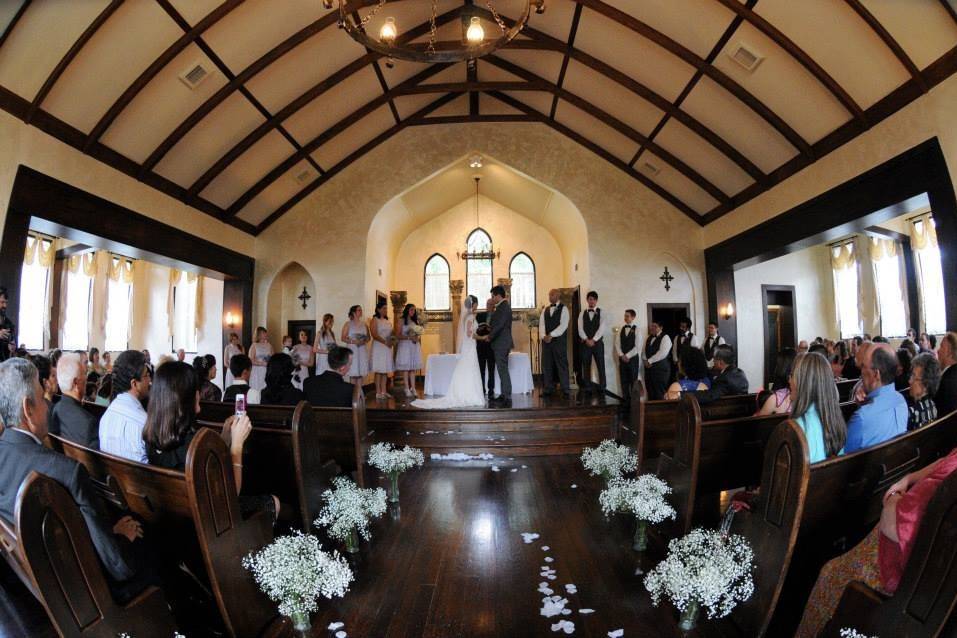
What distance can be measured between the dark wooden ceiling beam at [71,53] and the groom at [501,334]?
500 cm

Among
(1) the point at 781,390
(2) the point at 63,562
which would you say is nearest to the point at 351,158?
(1) the point at 781,390

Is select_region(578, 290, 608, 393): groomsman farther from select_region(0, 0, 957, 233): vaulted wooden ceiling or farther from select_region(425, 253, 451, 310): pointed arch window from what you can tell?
select_region(425, 253, 451, 310): pointed arch window

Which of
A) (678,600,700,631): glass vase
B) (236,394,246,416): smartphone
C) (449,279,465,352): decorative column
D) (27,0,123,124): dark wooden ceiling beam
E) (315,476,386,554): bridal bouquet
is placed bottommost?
(678,600,700,631): glass vase

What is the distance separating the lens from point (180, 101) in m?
6.43

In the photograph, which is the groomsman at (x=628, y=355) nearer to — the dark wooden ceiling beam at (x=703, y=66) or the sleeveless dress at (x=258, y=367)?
the dark wooden ceiling beam at (x=703, y=66)

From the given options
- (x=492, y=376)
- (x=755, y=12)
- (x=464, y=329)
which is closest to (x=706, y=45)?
(x=755, y=12)

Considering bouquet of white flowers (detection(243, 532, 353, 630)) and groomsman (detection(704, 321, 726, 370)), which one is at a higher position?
groomsman (detection(704, 321, 726, 370))

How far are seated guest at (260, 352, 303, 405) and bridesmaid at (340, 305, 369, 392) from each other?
13.1ft

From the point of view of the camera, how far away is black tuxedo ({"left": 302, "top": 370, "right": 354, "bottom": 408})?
13.0 feet

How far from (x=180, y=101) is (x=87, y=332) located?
6.48m

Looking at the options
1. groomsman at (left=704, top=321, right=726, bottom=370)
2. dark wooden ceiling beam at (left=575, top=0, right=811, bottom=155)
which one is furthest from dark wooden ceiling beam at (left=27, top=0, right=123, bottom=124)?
groomsman at (left=704, top=321, right=726, bottom=370)

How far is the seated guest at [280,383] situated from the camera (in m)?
3.87

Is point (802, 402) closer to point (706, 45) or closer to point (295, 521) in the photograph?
point (295, 521)

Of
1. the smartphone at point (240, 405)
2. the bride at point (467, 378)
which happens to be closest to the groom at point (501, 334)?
the bride at point (467, 378)
